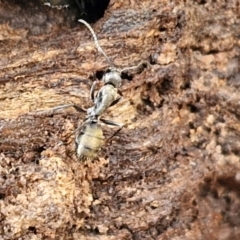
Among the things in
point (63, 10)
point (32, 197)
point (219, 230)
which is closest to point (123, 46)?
point (63, 10)

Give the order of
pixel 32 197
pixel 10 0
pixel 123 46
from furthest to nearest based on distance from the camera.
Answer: pixel 10 0 < pixel 123 46 < pixel 32 197

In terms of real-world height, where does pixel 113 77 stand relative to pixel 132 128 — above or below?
above

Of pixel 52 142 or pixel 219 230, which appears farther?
pixel 219 230

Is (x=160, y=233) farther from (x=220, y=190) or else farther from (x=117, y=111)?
(x=117, y=111)

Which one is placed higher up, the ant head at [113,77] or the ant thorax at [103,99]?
the ant head at [113,77]
